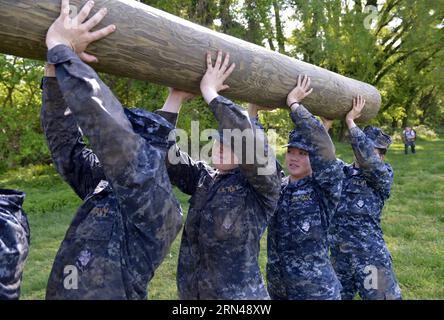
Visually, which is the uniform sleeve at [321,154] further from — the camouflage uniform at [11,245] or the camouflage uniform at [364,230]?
the camouflage uniform at [11,245]

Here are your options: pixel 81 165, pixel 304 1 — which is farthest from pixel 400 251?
pixel 304 1

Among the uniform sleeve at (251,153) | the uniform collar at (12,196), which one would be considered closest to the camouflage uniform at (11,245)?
the uniform collar at (12,196)

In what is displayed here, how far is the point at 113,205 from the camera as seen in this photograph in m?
1.92

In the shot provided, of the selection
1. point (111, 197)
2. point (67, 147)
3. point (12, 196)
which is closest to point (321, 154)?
point (111, 197)

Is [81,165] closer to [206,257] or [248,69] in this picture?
[206,257]

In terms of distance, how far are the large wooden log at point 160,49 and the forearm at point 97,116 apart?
8.1 inches

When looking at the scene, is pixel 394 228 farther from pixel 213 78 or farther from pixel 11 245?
pixel 11 245

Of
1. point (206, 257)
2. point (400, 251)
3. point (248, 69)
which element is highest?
point (248, 69)

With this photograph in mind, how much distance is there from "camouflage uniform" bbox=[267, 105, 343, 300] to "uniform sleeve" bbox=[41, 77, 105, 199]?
4.22ft

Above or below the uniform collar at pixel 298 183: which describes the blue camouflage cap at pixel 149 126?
above

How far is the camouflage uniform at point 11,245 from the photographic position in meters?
1.57

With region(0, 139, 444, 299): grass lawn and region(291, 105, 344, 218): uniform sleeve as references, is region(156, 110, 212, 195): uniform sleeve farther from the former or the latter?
region(0, 139, 444, 299): grass lawn

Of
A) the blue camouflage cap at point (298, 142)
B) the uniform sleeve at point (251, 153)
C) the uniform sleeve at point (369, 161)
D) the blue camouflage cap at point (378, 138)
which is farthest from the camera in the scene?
the blue camouflage cap at point (378, 138)
